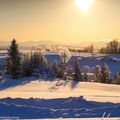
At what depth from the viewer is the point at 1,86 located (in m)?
36.9

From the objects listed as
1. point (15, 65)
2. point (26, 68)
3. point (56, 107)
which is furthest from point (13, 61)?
point (56, 107)

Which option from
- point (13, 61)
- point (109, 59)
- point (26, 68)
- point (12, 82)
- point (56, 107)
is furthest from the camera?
point (109, 59)

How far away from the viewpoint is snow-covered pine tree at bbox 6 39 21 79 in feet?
142

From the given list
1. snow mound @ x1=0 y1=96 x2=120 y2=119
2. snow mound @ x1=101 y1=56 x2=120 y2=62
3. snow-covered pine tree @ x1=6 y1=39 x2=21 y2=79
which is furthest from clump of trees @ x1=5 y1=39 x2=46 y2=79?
snow mound @ x1=101 y1=56 x2=120 y2=62

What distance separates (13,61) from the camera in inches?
1732

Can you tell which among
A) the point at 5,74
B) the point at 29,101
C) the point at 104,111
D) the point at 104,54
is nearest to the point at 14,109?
the point at 29,101

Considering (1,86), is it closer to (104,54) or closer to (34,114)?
(34,114)

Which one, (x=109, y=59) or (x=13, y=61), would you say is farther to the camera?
(x=109, y=59)

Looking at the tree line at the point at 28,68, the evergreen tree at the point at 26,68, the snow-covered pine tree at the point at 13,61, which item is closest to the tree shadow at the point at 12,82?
the snow-covered pine tree at the point at 13,61

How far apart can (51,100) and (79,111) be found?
151 inches

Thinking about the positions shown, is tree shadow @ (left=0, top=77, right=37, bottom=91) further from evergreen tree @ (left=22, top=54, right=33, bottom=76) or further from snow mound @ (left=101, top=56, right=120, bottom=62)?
snow mound @ (left=101, top=56, right=120, bottom=62)

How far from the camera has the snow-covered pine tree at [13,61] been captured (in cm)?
4322

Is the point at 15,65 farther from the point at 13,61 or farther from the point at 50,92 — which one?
the point at 50,92

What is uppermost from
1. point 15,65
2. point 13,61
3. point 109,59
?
point 13,61
